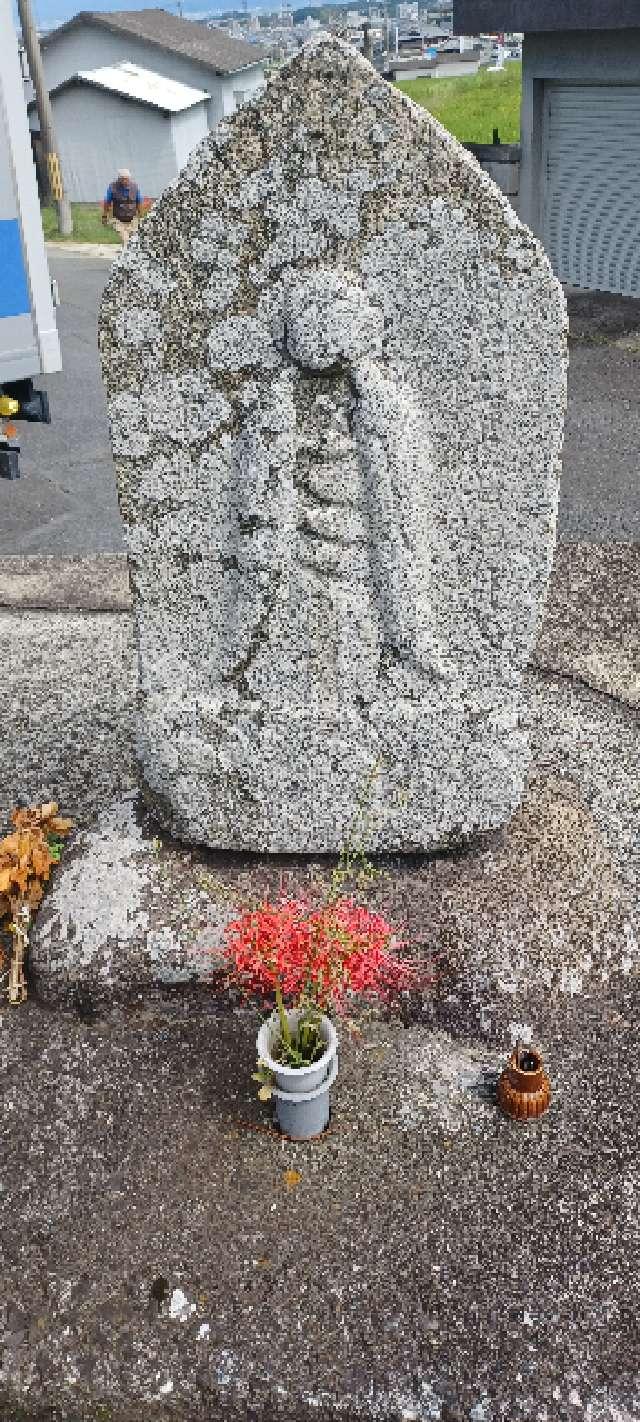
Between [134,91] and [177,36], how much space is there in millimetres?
4554

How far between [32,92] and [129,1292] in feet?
59.1

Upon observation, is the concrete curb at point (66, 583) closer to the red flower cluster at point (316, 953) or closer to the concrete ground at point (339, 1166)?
the concrete ground at point (339, 1166)

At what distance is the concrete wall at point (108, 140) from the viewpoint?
18938 mm

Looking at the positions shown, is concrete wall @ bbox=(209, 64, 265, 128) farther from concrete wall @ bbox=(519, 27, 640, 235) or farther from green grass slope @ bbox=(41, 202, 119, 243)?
concrete wall @ bbox=(519, 27, 640, 235)

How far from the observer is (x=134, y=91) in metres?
18.8

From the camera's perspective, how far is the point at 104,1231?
9.34 feet

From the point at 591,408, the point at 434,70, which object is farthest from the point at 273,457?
the point at 434,70

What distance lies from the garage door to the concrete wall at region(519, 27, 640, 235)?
0.10 m

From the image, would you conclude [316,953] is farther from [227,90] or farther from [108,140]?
[227,90]

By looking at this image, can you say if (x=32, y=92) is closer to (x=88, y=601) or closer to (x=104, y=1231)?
(x=88, y=601)

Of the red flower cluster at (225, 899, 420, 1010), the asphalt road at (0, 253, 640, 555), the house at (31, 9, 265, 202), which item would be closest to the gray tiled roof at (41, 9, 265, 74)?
the house at (31, 9, 265, 202)

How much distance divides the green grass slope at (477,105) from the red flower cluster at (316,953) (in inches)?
572

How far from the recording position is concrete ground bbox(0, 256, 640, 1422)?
8.35ft

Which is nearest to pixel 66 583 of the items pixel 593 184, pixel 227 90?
pixel 593 184
